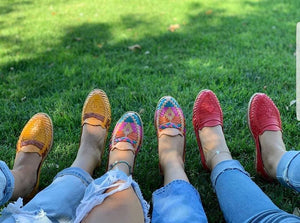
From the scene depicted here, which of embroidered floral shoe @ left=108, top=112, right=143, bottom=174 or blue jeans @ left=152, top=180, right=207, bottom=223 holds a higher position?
blue jeans @ left=152, top=180, right=207, bottom=223

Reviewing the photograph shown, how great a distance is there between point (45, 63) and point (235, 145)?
6.07 ft

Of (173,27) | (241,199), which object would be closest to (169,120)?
(241,199)

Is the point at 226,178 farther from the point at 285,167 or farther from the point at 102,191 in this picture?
the point at 102,191

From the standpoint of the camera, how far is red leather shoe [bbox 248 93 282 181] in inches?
69.9

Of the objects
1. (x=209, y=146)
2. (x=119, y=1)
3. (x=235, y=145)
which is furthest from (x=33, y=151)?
(x=119, y=1)

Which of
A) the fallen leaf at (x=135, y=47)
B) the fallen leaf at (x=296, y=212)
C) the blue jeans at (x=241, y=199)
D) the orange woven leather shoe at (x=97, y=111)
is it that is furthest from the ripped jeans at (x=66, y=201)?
the fallen leaf at (x=135, y=47)

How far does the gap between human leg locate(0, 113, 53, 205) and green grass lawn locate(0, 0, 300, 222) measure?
118mm

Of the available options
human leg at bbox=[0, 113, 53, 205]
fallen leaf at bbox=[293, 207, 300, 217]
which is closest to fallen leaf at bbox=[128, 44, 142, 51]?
human leg at bbox=[0, 113, 53, 205]

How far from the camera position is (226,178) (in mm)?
1486

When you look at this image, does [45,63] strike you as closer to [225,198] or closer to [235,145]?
[235,145]

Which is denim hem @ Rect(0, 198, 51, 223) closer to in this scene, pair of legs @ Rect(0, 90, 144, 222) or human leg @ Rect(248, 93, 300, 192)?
pair of legs @ Rect(0, 90, 144, 222)

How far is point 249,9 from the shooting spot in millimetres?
4094

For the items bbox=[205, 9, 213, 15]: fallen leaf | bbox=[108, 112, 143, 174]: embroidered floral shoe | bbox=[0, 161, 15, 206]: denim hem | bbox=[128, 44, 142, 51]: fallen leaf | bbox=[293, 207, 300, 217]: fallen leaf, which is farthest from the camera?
bbox=[205, 9, 213, 15]: fallen leaf

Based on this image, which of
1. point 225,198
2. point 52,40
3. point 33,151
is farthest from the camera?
point 52,40
